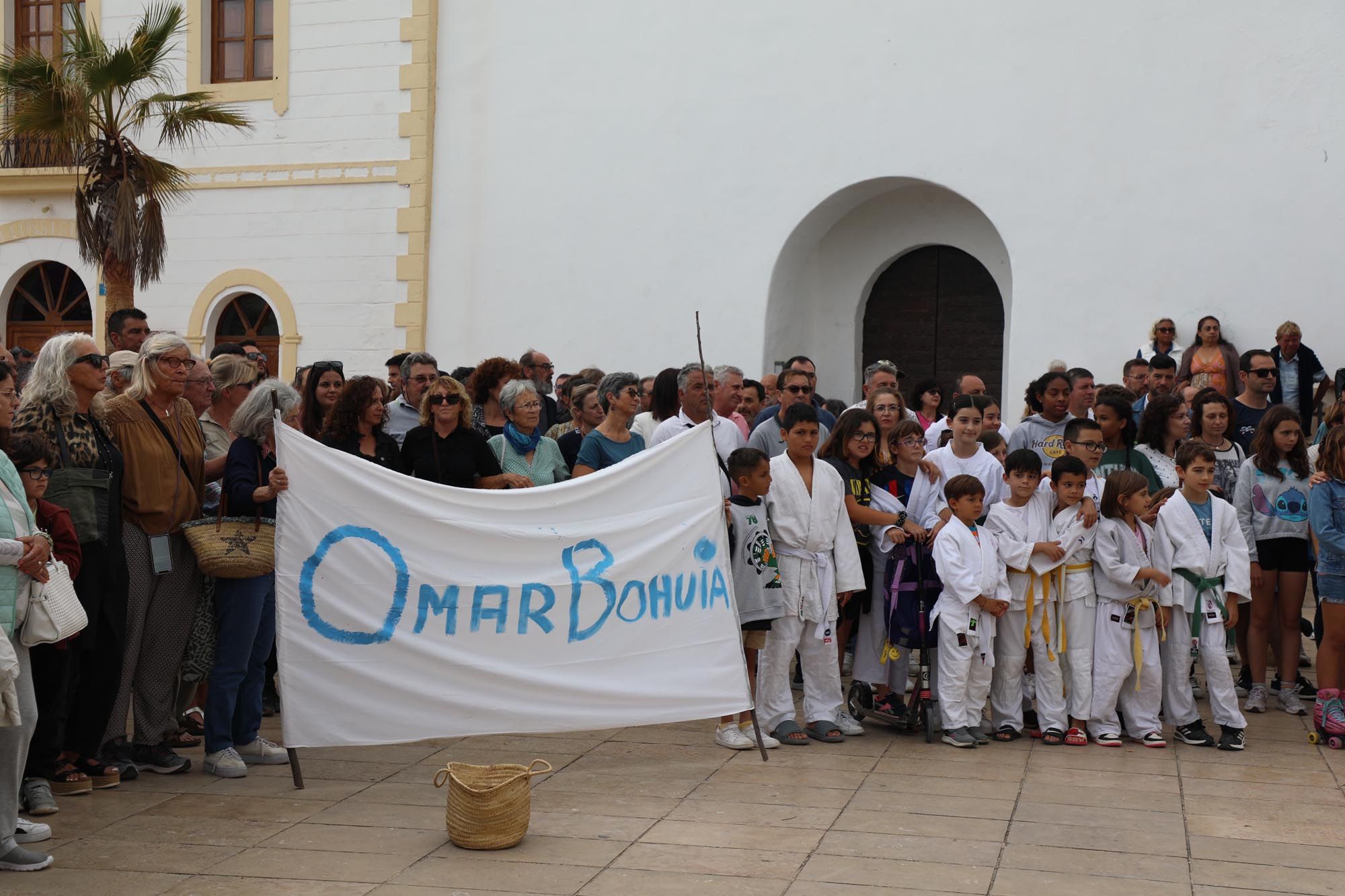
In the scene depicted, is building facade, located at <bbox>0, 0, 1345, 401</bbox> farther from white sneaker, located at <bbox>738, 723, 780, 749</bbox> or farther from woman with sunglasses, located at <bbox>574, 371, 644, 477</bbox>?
white sneaker, located at <bbox>738, 723, 780, 749</bbox>

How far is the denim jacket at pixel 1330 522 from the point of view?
7586 millimetres

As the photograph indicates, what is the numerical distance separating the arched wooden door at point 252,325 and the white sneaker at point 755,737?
11.7m

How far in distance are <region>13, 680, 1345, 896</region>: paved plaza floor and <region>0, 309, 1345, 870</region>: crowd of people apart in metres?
0.31

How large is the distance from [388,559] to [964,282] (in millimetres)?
10600

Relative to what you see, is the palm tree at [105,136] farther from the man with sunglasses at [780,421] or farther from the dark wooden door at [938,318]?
the man with sunglasses at [780,421]

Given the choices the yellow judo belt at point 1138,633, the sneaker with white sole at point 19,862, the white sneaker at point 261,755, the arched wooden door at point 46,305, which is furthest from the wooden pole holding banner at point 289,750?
the arched wooden door at point 46,305

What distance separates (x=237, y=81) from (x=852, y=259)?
25.9ft

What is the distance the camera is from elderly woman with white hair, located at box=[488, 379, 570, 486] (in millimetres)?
7941

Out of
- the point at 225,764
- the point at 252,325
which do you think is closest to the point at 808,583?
the point at 225,764

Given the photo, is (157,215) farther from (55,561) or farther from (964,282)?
(55,561)

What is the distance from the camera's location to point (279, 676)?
6.32 metres

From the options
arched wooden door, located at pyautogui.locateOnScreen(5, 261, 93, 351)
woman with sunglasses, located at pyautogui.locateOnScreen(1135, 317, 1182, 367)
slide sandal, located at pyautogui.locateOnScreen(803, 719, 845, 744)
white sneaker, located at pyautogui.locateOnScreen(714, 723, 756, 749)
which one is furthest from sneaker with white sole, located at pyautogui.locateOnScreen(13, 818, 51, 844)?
arched wooden door, located at pyautogui.locateOnScreen(5, 261, 93, 351)

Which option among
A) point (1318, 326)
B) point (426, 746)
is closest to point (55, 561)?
point (426, 746)

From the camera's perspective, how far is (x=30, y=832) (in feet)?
17.8
